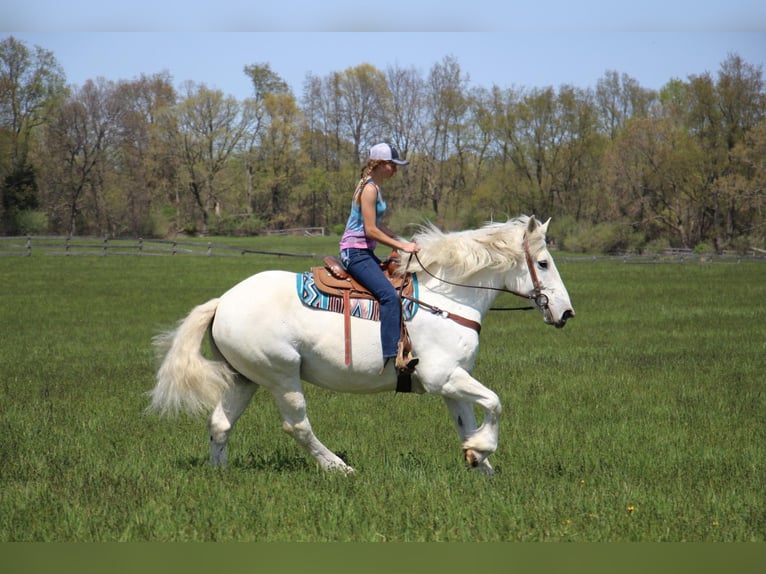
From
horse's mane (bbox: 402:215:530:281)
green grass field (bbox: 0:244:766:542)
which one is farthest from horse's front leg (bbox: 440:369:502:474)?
horse's mane (bbox: 402:215:530:281)

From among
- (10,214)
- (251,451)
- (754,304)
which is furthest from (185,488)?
(10,214)

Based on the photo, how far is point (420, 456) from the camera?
8.54 metres

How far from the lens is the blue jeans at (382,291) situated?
7758mm

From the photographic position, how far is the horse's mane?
26.9 ft

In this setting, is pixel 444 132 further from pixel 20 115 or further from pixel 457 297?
pixel 457 297

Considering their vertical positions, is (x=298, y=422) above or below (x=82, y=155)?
below

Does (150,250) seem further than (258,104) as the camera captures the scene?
No

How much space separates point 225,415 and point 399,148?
66.8 m

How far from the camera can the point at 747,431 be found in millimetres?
9820

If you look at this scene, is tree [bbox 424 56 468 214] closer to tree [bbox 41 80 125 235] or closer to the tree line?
the tree line

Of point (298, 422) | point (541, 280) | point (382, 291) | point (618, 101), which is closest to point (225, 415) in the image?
point (298, 422)

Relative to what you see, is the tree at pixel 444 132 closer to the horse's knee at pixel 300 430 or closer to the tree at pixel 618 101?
the tree at pixel 618 101

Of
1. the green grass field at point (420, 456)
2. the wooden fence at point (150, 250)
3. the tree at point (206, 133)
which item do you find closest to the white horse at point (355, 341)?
the green grass field at point (420, 456)

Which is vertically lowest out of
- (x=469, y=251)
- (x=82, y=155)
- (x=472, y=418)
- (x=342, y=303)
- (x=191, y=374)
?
(x=472, y=418)
